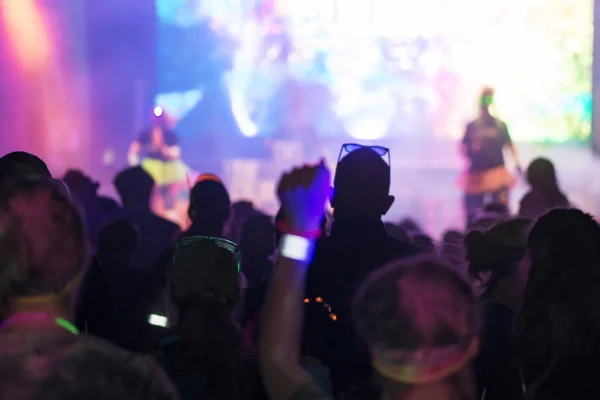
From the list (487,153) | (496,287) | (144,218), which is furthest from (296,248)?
(487,153)

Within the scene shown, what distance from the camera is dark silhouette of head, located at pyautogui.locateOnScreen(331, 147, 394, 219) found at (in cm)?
249

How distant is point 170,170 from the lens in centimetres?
1018

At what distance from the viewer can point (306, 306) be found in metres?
2.37

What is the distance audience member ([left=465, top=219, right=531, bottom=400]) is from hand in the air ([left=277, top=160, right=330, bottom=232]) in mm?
897

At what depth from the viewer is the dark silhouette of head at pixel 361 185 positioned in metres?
2.49

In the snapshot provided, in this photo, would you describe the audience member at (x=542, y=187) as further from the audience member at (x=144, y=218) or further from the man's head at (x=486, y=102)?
the man's head at (x=486, y=102)

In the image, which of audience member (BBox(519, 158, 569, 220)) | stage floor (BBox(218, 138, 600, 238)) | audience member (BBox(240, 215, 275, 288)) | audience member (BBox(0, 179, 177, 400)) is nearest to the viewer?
audience member (BBox(0, 179, 177, 400))

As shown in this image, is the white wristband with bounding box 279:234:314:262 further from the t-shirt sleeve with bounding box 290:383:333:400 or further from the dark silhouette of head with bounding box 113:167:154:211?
the dark silhouette of head with bounding box 113:167:154:211

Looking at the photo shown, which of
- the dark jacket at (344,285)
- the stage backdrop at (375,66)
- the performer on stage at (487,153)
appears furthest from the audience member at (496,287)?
the stage backdrop at (375,66)

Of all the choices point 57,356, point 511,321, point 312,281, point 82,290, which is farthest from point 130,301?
point 57,356

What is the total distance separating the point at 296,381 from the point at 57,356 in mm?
419

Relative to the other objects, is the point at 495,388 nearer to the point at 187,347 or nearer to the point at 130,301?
the point at 187,347

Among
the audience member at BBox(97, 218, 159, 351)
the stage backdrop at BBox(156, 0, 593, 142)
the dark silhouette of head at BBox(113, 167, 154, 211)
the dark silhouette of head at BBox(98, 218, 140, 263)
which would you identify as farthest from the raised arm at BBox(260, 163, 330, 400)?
the stage backdrop at BBox(156, 0, 593, 142)

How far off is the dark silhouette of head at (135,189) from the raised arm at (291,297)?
11.3ft
